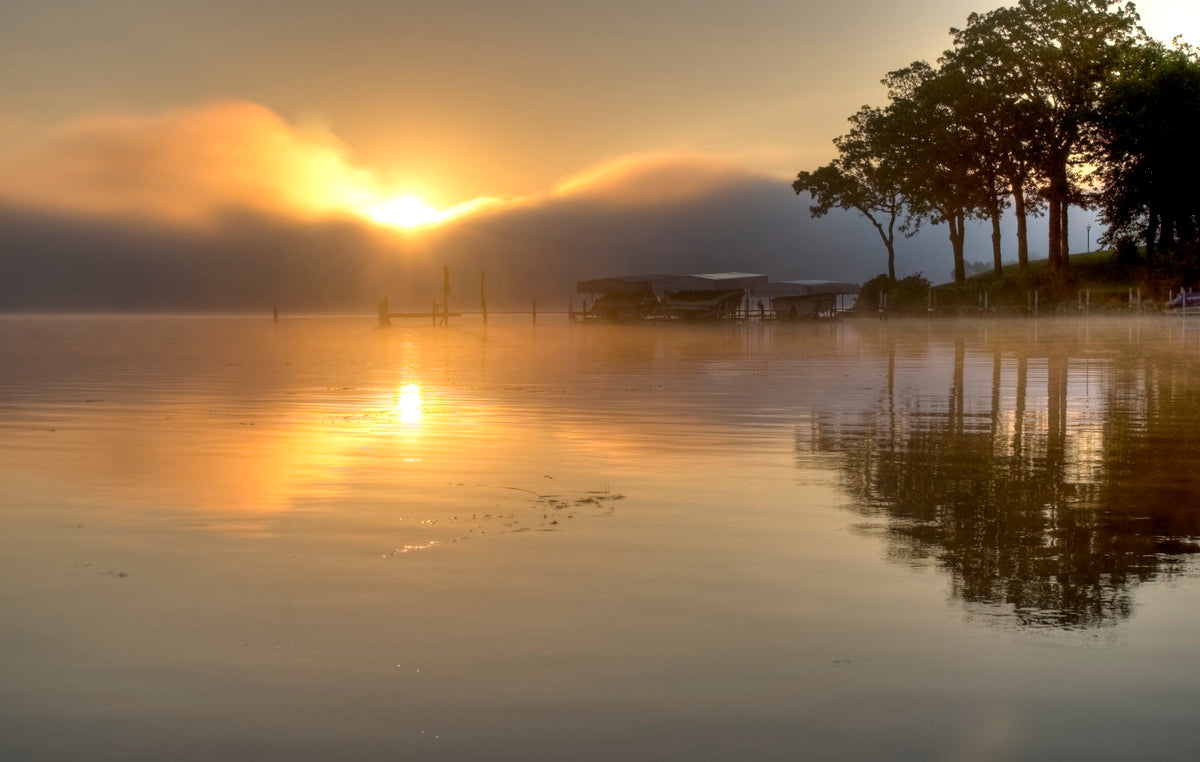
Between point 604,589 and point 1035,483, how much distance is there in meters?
6.26

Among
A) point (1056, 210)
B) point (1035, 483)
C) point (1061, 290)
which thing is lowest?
point (1035, 483)

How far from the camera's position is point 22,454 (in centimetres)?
1620

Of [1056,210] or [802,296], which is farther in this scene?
[802,296]

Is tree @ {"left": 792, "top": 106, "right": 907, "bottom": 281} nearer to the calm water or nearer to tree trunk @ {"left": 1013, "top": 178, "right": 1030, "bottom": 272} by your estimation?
tree trunk @ {"left": 1013, "top": 178, "right": 1030, "bottom": 272}

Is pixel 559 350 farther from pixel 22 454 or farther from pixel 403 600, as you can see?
pixel 403 600

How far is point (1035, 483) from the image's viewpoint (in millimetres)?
13000

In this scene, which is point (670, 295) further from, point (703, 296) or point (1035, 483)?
point (1035, 483)

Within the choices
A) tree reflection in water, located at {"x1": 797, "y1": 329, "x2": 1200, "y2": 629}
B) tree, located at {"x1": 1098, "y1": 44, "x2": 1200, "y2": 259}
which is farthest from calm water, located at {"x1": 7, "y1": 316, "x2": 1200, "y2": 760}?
tree, located at {"x1": 1098, "y1": 44, "x2": 1200, "y2": 259}

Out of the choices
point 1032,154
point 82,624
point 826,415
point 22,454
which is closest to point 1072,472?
point 826,415

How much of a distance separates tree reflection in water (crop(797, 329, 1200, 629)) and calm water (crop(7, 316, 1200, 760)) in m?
0.06

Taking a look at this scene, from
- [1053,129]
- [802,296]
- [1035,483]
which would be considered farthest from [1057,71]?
[1035,483]

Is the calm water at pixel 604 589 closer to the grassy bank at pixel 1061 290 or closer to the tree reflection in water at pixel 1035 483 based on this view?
the tree reflection in water at pixel 1035 483

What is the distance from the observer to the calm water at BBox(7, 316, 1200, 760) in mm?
5672

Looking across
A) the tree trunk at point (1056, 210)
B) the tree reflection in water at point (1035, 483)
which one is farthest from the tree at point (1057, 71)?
the tree reflection in water at point (1035, 483)
